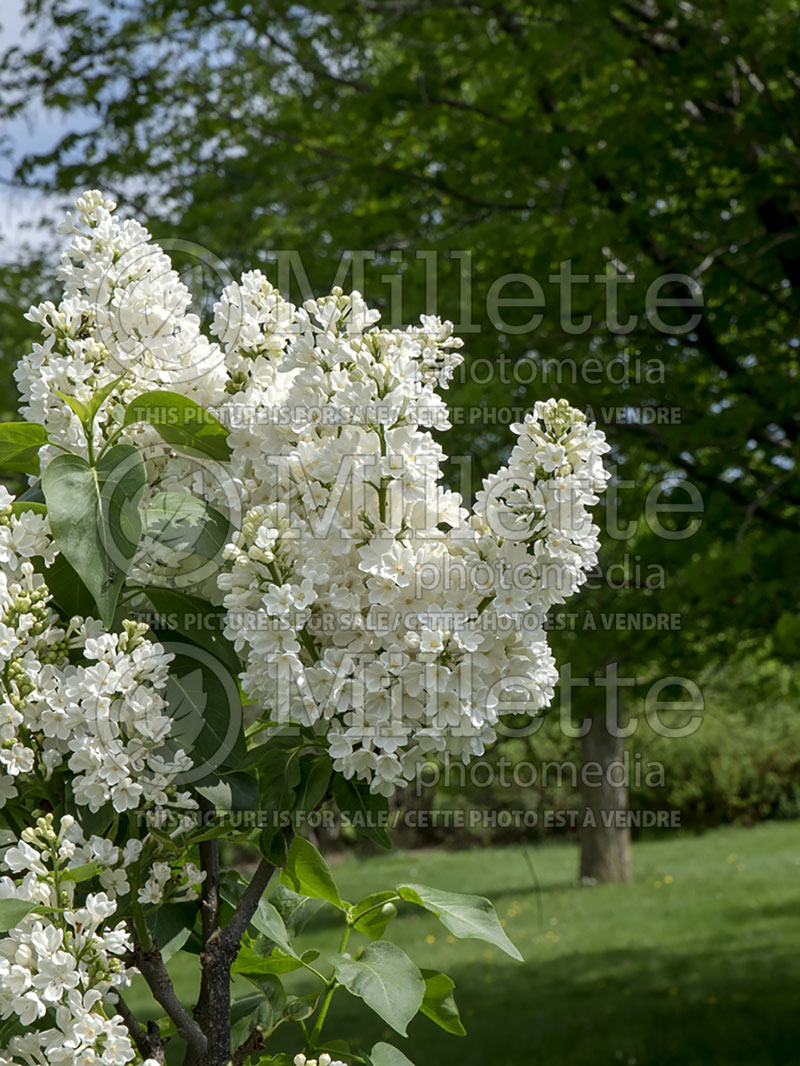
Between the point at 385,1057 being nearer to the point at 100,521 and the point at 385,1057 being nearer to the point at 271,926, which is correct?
the point at 271,926

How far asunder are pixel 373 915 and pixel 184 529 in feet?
2.07

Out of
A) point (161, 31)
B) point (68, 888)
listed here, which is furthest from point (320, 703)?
point (161, 31)

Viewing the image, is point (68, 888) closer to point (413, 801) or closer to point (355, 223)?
point (355, 223)

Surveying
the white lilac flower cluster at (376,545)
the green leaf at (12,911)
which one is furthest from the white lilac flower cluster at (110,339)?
the green leaf at (12,911)

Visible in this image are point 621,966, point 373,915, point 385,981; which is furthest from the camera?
point 621,966

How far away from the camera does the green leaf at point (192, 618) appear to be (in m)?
1.36

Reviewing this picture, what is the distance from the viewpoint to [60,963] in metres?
1.11

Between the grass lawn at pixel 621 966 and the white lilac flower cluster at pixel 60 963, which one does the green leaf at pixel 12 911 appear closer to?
the white lilac flower cluster at pixel 60 963

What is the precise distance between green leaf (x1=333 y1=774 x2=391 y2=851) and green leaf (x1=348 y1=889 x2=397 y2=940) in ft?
0.66

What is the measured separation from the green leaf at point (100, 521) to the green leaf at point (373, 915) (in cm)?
62

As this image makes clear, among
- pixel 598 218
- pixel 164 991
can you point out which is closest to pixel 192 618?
pixel 164 991

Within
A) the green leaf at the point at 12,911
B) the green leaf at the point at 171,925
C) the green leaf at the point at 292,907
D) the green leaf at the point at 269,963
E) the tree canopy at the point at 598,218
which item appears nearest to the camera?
the green leaf at the point at 12,911

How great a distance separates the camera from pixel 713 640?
6.15 metres

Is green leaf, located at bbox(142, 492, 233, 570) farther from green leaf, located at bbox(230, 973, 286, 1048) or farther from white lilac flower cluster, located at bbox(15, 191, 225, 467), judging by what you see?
A: green leaf, located at bbox(230, 973, 286, 1048)
